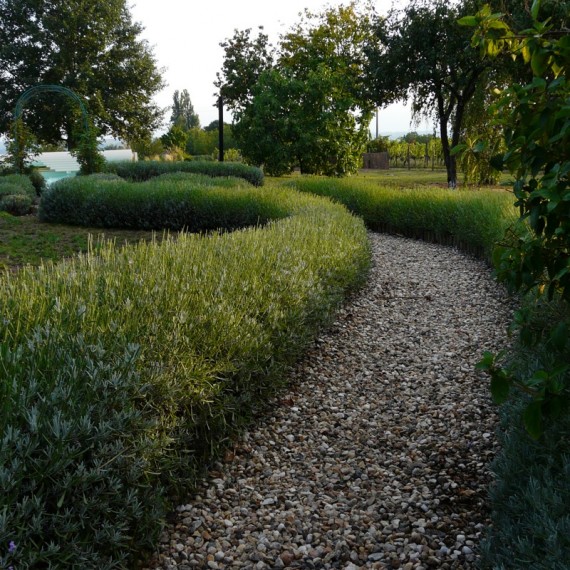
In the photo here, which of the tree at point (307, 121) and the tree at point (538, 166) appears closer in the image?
the tree at point (538, 166)

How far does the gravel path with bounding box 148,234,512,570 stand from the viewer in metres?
2.47

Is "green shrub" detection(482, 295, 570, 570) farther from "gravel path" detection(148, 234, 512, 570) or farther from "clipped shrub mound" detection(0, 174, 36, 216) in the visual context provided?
"clipped shrub mound" detection(0, 174, 36, 216)

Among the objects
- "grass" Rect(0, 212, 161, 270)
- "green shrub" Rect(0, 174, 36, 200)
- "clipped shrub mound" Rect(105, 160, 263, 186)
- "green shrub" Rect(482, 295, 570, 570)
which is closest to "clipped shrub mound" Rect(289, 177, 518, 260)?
"grass" Rect(0, 212, 161, 270)

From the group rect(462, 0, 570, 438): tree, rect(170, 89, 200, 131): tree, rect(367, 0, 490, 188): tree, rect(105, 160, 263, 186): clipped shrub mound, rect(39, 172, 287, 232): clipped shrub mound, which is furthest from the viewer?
rect(170, 89, 200, 131): tree

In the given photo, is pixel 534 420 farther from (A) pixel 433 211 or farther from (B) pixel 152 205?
(B) pixel 152 205

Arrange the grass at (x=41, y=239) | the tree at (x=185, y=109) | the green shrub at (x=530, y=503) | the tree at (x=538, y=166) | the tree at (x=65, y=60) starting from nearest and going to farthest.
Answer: the tree at (x=538, y=166) < the green shrub at (x=530, y=503) < the grass at (x=41, y=239) < the tree at (x=65, y=60) < the tree at (x=185, y=109)

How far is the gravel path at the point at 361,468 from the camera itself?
8.12 feet

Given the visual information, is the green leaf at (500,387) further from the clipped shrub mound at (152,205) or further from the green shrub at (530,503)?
the clipped shrub mound at (152,205)

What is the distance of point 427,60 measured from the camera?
16.6 m

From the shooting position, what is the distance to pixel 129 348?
2.38 meters

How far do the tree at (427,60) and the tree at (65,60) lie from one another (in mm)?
18703

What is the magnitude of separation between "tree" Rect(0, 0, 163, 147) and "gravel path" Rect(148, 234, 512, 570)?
30281mm

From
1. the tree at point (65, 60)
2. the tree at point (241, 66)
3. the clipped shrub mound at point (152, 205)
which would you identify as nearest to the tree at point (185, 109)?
the tree at point (65, 60)

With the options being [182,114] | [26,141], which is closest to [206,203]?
[26,141]
